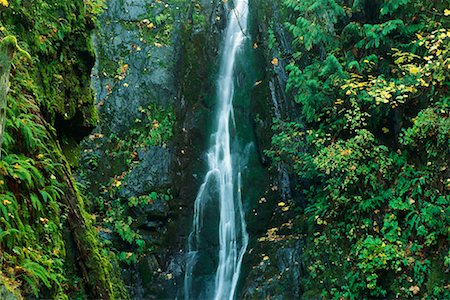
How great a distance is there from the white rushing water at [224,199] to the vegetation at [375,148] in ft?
6.15

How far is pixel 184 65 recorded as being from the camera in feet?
48.3

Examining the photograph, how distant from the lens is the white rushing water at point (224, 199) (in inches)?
458

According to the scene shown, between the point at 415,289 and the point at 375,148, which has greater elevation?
the point at 375,148

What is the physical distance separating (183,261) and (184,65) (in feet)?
21.3

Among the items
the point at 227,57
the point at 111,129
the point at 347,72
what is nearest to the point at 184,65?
the point at 227,57

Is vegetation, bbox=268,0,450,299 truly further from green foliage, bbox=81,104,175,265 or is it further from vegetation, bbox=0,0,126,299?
vegetation, bbox=0,0,126,299

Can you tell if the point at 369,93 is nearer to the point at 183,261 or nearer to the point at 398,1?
the point at 398,1

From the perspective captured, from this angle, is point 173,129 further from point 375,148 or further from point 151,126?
point 375,148

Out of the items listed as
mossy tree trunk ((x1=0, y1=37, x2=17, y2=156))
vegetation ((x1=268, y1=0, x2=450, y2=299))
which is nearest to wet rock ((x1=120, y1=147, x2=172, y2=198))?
vegetation ((x1=268, y1=0, x2=450, y2=299))

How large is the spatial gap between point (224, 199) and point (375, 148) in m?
4.73

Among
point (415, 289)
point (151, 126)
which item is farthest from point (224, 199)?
point (415, 289)

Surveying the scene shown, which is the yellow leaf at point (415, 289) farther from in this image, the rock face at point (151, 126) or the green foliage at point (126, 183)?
the green foliage at point (126, 183)

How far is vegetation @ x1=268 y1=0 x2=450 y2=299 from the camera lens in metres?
8.76

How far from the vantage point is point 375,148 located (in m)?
9.59
